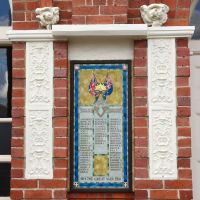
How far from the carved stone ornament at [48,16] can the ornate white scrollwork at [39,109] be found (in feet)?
0.61

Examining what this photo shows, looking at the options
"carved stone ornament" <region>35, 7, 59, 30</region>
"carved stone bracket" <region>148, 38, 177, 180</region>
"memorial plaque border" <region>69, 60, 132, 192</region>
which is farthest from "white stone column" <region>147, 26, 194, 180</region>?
"carved stone ornament" <region>35, 7, 59, 30</region>

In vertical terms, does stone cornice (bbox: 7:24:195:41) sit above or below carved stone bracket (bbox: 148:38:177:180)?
above

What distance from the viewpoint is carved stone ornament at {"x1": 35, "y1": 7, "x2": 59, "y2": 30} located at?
4.49 metres

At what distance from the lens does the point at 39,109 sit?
176 inches

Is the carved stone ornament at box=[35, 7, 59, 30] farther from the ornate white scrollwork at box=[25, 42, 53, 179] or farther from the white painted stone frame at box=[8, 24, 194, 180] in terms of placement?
the ornate white scrollwork at box=[25, 42, 53, 179]

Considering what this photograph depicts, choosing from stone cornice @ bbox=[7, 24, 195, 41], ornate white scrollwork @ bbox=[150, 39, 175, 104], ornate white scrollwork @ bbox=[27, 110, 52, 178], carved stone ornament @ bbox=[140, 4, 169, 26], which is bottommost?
ornate white scrollwork @ bbox=[27, 110, 52, 178]

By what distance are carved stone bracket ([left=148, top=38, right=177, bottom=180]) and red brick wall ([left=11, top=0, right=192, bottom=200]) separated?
5 centimetres

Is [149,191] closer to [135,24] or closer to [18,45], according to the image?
[135,24]

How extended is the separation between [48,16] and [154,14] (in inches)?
38.5

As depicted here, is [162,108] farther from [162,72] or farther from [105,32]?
[105,32]

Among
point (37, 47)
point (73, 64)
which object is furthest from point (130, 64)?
point (37, 47)

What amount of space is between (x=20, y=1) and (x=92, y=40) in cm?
78

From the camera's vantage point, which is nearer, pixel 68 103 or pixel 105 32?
pixel 105 32

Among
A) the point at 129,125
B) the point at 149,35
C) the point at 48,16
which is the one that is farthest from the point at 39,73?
the point at 149,35
